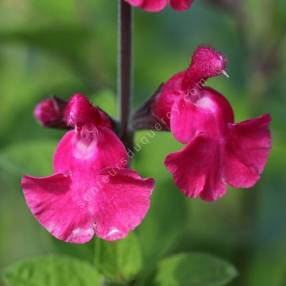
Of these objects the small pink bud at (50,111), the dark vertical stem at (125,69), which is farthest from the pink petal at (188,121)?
the small pink bud at (50,111)

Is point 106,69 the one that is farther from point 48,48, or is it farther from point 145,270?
point 145,270

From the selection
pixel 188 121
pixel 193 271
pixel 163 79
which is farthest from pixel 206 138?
pixel 163 79

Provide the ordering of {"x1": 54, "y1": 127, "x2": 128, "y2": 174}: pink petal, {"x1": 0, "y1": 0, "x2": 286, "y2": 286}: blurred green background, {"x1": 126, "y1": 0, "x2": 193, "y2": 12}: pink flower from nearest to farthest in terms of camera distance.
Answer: {"x1": 126, "y1": 0, "x2": 193, "y2": 12}: pink flower, {"x1": 54, "y1": 127, "x2": 128, "y2": 174}: pink petal, {"x1": 0, "y1": 0, "x2": 286, "y2": 286}: blurred green background

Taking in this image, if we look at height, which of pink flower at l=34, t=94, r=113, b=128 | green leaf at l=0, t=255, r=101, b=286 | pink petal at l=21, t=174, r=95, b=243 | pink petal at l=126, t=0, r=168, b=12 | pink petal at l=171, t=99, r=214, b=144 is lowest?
green leaf at l=0, t=255, r=101, b=286

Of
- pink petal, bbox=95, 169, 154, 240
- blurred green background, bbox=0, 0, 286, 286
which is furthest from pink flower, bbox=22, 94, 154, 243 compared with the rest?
blurred green background, bbox=0, 0, 286, 286

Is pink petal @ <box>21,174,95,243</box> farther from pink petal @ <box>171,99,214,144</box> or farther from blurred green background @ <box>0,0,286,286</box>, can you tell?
blurred green background @ <box>0,0,286,286</box>

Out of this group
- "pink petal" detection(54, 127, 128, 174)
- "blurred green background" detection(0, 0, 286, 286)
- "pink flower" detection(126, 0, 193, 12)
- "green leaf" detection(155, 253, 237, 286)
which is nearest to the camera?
"pink flower" detection(126, 0, 193, 12)

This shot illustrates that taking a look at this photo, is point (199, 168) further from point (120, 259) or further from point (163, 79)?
point (163, 79)
